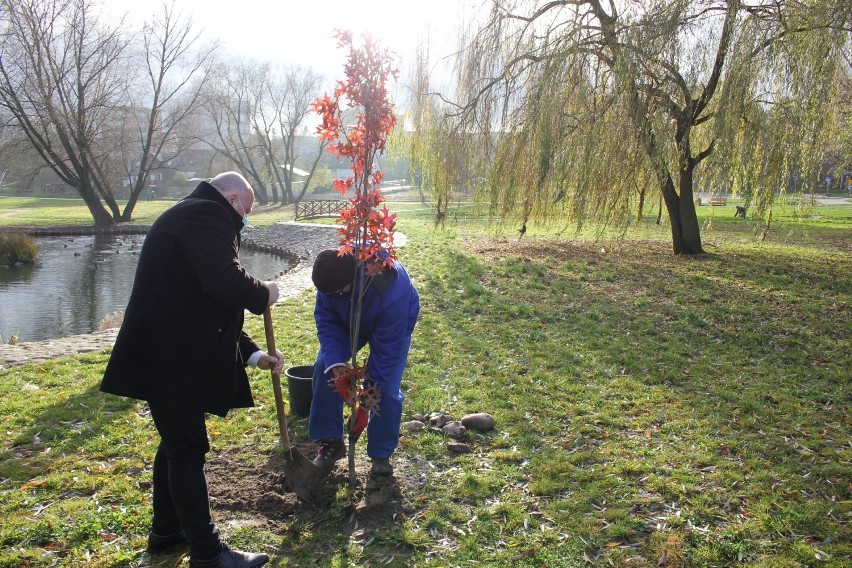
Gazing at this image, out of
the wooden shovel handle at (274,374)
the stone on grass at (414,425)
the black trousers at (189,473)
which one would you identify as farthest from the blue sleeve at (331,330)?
the stone on grass at (414,425)

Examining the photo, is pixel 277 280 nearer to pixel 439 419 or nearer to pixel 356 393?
pixel 439 419

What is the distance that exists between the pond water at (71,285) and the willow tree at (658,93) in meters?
8.89

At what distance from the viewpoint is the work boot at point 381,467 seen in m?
4.01

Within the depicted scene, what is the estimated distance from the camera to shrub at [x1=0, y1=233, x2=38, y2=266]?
61.4 ft

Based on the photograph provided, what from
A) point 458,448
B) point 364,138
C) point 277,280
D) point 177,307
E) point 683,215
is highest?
point 364,138

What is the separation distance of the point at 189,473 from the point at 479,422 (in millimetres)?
2594

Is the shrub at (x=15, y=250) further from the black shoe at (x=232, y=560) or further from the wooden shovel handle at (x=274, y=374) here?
the black shoe at (x=232, y=560)

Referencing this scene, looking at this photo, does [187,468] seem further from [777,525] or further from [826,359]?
[826,359]

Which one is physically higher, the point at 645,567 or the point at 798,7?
the point at 798,7

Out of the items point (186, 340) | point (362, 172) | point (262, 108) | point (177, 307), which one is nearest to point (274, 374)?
point (186, 340)

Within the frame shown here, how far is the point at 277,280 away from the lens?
562 inches

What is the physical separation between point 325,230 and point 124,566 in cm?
2392

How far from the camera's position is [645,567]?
311cm

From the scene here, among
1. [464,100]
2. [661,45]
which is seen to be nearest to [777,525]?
[661,45]
